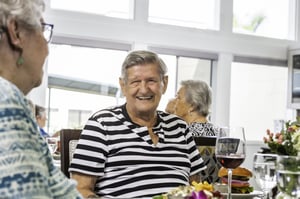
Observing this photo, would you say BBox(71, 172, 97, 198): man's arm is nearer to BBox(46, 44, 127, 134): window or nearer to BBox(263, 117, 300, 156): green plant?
BBox(263, 117, 300, 156): green plant

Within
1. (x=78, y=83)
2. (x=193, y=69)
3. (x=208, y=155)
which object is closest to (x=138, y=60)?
(x=208, y=155)

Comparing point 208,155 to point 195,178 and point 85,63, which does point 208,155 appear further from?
point 85,63

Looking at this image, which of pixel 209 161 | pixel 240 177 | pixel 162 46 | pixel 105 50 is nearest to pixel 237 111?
pixel 162 46

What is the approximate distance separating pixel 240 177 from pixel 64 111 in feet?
12.2

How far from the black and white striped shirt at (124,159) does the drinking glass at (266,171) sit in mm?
564

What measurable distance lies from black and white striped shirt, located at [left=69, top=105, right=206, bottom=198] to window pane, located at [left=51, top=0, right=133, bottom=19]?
3.30 m

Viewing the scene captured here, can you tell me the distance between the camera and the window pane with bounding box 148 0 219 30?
581 centimetres

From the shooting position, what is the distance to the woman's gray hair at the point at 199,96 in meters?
3.78

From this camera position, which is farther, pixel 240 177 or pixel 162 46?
pixel 162 46

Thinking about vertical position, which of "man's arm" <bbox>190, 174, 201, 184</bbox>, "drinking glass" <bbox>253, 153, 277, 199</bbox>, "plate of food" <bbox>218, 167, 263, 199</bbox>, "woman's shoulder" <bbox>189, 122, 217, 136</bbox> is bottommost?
"man's arm" <bbox>190, 174, 201, 184</bbox>

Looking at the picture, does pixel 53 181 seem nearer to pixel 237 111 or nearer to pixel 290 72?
pixel 237 111

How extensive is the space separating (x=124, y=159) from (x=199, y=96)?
1861 mm

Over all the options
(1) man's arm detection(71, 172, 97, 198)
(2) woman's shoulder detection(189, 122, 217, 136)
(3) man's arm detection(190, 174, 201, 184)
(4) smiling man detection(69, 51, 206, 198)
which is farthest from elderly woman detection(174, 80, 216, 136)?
(1) man's arm detection(71, 172, 97, 198)

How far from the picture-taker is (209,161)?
2.69 m
